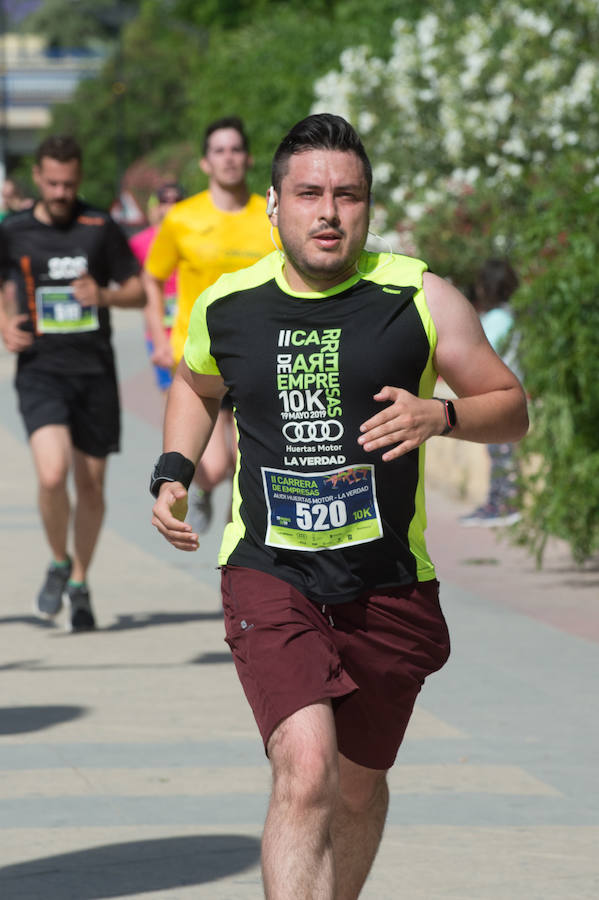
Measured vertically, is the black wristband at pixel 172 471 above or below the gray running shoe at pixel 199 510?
above

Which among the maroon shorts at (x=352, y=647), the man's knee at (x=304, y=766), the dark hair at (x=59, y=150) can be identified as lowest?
the man's knee at (x=304, y=766)

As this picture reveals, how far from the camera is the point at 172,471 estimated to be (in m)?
4.09

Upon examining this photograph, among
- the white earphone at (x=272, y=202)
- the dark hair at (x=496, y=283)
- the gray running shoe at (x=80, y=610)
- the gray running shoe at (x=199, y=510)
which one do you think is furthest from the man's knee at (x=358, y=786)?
the dark hair at (x=496, y=283)

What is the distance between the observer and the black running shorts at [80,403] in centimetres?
818

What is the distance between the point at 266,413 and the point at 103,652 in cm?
393

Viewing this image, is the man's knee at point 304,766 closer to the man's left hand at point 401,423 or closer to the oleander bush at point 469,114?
the man's left hand at point 401,423

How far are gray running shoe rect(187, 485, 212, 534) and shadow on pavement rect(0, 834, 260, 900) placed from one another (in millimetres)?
4738

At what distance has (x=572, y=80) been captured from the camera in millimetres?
18109

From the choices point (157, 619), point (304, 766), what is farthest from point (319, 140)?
point (157, 619)

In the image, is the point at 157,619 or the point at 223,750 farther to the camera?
the point at 157,619

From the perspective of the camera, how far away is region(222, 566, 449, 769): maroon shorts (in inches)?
151

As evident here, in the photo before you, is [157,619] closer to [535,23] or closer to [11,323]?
[11,323]

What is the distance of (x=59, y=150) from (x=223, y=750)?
319 cm

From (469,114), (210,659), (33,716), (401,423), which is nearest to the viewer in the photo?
(401,423)
